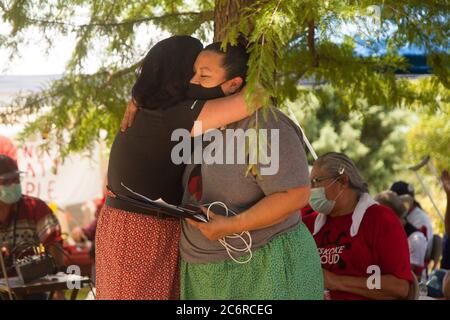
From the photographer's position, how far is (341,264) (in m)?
4.33

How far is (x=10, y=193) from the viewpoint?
223 inches

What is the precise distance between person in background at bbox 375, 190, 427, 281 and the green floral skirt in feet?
12.3

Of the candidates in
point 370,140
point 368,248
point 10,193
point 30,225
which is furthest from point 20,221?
point 370,140

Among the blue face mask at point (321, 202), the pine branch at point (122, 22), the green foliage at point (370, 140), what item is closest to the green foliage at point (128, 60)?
the pine branch at point (122, 22)

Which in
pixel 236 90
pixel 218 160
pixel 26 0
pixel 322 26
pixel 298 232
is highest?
pixel 26 0

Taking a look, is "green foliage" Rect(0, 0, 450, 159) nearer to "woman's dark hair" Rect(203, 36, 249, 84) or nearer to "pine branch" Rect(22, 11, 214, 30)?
"pine branch" Rect(22, 11, 214, 30)

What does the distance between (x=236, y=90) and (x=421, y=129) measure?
41.0ft

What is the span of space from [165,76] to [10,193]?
10.1 feet

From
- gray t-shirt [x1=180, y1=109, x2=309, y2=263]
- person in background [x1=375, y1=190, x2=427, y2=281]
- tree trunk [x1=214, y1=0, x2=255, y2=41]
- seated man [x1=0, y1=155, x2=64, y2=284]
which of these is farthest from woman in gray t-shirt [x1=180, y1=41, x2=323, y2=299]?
person in background [x1=375, y1=190, x2=427, y2=281]

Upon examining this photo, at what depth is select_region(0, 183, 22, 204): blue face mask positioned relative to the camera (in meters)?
5.64

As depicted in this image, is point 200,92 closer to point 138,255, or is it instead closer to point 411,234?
point 138,255
